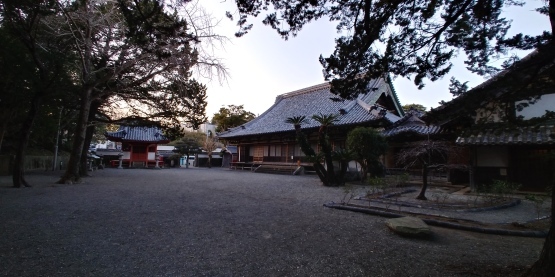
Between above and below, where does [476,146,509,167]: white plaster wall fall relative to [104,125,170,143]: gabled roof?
below

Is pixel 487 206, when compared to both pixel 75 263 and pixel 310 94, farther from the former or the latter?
pixel 310 94

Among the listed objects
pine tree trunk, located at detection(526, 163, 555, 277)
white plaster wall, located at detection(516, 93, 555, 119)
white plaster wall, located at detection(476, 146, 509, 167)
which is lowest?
pine tree trunk, located at detection(526, 163, 555, 277)

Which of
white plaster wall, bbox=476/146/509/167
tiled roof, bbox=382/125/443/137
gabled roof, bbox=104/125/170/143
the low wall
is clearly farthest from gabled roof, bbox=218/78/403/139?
the low wall

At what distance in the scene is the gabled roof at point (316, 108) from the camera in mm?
18438

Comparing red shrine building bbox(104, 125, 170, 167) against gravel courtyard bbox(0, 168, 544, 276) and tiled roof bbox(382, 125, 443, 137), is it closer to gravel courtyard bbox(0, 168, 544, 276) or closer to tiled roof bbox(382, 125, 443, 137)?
tiled roof bbox(382, 125, 443, 137)

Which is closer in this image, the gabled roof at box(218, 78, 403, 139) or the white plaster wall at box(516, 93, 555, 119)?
the white plaster wall at box(516, 93, 555, 119)

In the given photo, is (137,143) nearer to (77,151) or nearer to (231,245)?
(77,151)

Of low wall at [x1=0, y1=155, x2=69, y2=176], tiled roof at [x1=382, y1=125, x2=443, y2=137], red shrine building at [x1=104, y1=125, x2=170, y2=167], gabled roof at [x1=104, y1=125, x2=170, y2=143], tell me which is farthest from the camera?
red shrine building at [x1=104, y1=125, x2=170, y2=167]

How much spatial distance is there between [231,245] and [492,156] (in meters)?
12.1

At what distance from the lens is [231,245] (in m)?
4.05

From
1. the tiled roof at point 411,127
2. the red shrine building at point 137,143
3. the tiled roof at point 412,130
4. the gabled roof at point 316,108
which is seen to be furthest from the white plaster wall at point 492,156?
the red shrine building at point 137,143

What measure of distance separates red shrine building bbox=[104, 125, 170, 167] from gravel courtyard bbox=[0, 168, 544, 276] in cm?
2257

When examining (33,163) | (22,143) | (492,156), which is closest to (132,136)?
(33,163)

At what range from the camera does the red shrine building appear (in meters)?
27.2
